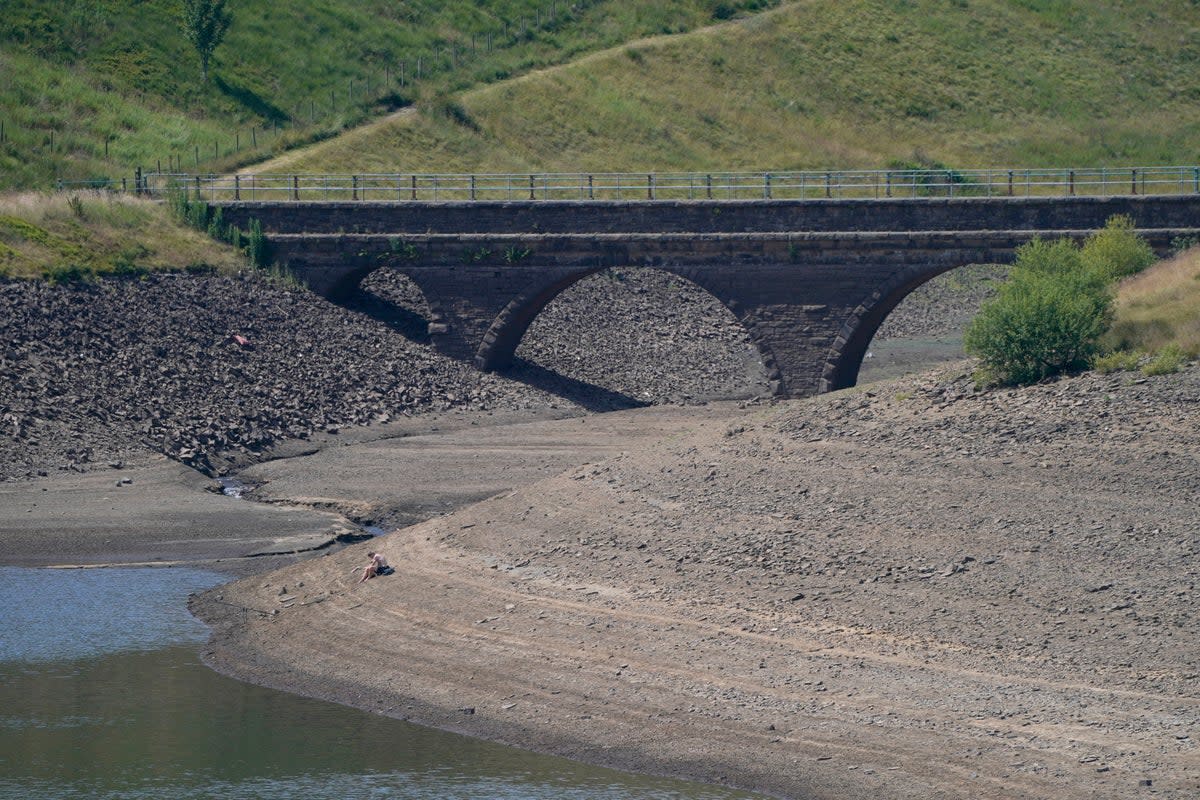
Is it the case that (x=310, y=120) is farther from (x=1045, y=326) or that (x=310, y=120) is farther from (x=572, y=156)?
(x=1045, y=326)

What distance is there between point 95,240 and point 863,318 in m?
24.5

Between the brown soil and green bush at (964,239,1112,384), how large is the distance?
926mm

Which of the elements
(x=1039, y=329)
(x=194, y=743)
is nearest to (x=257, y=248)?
(x=1039, y=329)

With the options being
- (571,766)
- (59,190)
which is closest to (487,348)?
(59,190)

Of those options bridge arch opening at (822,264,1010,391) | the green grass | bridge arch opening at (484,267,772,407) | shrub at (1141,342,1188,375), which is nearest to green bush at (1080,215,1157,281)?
bridge arch opening at (822,264,1010,391)

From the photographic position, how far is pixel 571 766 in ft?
64.5

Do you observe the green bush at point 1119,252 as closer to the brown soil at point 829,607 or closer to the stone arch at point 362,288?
the brown soil at point 829,607

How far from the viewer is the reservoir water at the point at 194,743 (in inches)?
752

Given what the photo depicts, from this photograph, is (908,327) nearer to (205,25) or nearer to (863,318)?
(863,318)

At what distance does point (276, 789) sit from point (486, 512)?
35.1 ft

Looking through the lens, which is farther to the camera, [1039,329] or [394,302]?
[394,302]

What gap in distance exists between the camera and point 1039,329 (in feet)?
98.5

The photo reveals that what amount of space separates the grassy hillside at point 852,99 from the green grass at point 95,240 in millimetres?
17084

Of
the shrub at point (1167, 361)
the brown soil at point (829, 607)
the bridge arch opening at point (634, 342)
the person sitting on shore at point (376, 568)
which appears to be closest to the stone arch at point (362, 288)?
the bridge arch opening at point (634, 342)
